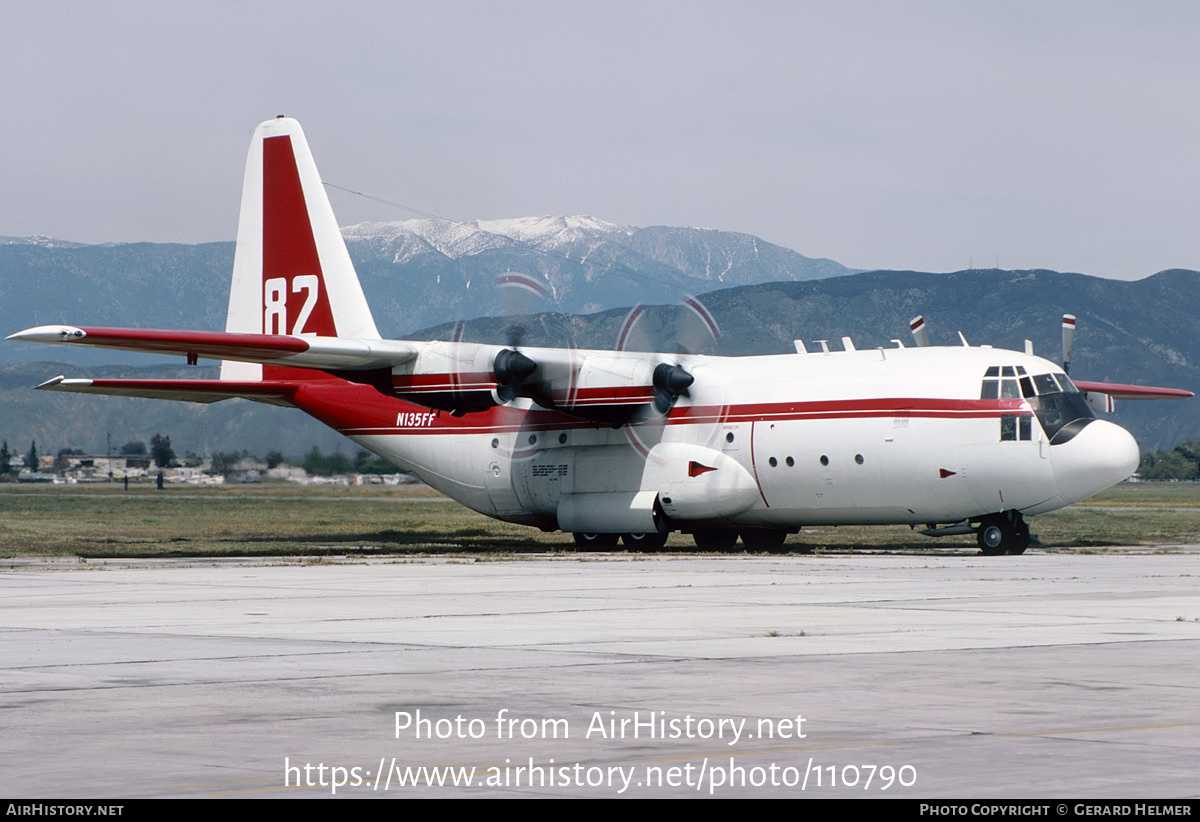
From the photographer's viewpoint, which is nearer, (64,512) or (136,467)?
(64,512)

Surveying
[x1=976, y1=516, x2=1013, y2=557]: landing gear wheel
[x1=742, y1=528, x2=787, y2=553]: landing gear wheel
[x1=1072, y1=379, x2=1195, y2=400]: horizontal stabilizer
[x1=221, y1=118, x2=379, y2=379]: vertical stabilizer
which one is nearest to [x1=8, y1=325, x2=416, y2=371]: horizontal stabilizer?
[x1=221, y1=118, x2=379, y2=379]: vertical stabilizer

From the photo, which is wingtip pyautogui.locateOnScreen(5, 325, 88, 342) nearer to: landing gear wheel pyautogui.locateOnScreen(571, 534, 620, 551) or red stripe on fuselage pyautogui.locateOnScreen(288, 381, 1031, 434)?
red stripe on fuselage pyautogui.locateOnScreen(288, 381, 1031, 434)

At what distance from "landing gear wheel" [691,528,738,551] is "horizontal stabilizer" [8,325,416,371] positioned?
8097mm

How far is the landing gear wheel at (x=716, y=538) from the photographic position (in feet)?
115

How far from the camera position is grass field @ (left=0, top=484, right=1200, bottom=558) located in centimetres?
3481

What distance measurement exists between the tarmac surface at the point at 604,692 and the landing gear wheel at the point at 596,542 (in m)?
13.8

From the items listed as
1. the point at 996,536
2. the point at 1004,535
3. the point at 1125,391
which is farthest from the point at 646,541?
the point at 1125,391

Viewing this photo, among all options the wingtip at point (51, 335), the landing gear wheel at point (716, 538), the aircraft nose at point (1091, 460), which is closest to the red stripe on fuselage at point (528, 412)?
the aircraft nose at point (1091, 460)

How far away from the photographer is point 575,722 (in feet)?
29.0

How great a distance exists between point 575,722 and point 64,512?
57556 mm

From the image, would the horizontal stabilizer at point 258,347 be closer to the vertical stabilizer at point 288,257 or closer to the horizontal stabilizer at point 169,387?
the horizontal stabilizer at point 169,387

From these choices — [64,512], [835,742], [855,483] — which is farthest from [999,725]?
[64,512]

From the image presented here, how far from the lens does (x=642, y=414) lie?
108 feet
